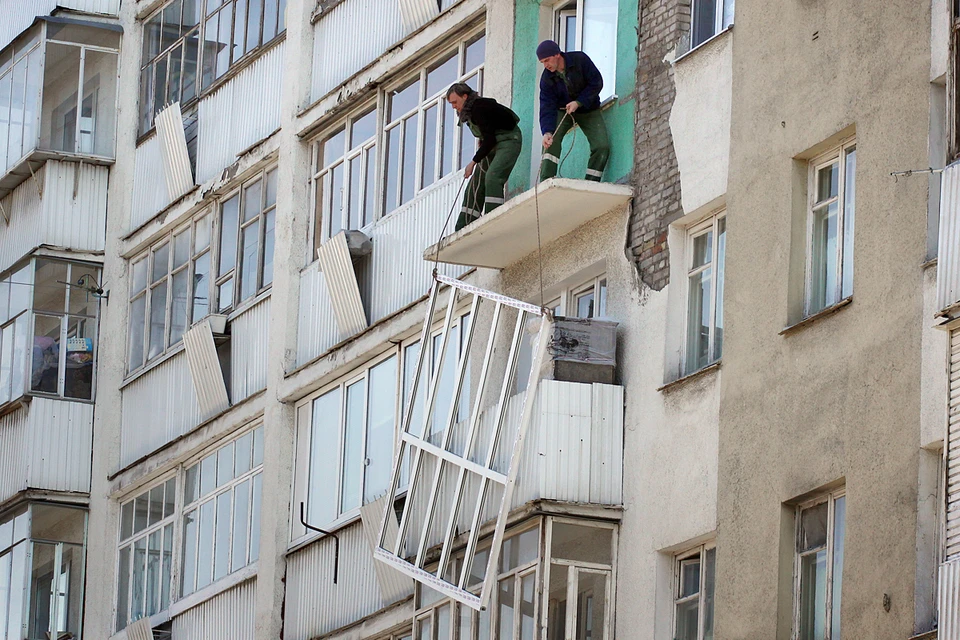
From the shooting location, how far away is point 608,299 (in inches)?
855

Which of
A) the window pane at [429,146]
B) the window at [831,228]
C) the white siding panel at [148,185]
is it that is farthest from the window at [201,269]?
the window at [831,228]

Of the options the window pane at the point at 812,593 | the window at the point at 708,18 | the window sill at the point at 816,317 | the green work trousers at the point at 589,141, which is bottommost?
the window pane at the point at 812,593

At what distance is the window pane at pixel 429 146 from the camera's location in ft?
84.1

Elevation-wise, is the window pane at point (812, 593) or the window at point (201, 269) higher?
the window at point (201, 269)

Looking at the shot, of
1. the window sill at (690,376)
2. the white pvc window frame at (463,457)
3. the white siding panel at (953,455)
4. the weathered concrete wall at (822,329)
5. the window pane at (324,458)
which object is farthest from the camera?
the window pane at (324,458)

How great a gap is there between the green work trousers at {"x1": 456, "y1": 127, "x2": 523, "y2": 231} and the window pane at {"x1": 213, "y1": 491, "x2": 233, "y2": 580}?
7121mm

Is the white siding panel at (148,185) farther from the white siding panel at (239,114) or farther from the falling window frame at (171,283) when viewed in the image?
the white siding panel at (239,114)

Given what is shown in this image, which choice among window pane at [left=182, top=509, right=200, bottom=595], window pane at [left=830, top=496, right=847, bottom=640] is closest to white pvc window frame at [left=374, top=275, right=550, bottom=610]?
window pane at [left=830, top=496, right=847, bottom=640]

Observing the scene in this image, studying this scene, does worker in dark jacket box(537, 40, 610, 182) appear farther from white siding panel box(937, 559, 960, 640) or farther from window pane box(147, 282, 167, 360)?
window pane box(147, 282, 167, 360)

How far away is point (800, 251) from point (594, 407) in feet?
9.44

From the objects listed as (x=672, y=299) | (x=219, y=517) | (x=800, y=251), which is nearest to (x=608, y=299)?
(x=672, y=299)

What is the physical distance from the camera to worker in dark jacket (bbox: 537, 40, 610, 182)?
21.8 meters

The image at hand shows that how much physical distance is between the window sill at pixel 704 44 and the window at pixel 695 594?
4466 mm

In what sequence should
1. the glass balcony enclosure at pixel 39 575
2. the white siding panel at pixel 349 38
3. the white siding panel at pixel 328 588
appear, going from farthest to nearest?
the glass balcony enclosure at pixel 39 575, the white siding panel at pixel 349 38, the white siding panel at pixel 328 588
